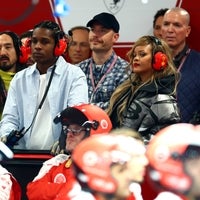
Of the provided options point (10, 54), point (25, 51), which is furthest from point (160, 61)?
point (10, 54)

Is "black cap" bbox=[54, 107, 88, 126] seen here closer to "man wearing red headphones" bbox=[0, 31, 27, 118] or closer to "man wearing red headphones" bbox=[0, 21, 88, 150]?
A: "man wearing red headphones" bbox=[0, 21, 88, 150]

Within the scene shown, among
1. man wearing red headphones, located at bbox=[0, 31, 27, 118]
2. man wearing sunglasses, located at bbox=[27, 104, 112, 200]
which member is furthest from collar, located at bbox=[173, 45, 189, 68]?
man wearing sunglasses, located at bbox=[27, 104, 112, 200]

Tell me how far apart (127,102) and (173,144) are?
155 cm

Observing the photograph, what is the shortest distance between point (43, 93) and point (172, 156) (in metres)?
1.73

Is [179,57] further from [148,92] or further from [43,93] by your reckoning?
[43,93]

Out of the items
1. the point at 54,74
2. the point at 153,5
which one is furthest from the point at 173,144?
the point at 153,5

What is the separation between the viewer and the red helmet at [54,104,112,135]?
6.13 ft

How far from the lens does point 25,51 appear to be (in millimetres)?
3152

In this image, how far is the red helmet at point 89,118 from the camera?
6.13 feet

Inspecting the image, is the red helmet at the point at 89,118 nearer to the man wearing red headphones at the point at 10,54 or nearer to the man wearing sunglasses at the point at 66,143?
the man wearing sunglasses at the point at 66,143

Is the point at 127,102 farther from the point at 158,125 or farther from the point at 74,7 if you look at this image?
the point at 74,7

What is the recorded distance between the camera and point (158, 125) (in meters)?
2.39

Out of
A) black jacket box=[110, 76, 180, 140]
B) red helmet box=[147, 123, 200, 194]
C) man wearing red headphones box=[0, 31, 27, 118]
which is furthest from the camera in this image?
man wearing red headphones box=[0, 31, 27, 118]

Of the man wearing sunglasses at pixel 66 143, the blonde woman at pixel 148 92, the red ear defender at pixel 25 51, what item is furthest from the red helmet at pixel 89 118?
the red ear defender at pixel 25 51
